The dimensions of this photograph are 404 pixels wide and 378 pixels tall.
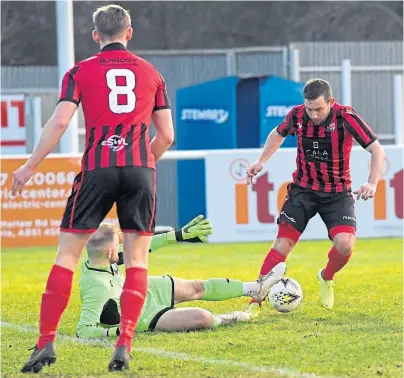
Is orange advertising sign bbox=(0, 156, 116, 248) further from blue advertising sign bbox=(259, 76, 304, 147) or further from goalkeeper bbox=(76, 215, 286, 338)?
goalkeeper bbox=(76, 215, 286, 338)

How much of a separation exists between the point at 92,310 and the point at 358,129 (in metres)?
2.24

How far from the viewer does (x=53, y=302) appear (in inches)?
229

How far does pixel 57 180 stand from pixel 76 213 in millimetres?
9279

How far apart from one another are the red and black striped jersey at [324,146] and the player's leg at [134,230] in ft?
7.97

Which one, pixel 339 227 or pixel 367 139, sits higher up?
pixel 367 139

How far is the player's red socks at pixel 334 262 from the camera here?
27.1 ft

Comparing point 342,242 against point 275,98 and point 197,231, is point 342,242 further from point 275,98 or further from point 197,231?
point 275,98

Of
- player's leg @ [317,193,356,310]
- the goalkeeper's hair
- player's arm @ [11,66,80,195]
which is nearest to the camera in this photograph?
player's arm @ [11,66,80,195]

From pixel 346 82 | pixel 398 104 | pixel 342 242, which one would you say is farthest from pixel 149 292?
pixel 398 104

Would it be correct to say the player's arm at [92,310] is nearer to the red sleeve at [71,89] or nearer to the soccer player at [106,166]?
the soccer player at [106,166]

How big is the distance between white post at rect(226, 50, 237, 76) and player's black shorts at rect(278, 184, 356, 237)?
57.5ft

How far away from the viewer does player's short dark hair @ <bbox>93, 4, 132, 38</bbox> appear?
5.86m

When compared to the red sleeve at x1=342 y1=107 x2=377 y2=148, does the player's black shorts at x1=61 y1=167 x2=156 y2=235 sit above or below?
below

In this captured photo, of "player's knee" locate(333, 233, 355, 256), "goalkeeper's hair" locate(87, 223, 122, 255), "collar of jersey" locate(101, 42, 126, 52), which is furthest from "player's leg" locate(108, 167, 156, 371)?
"player's knee" locate(333, 233, 355, 256)
